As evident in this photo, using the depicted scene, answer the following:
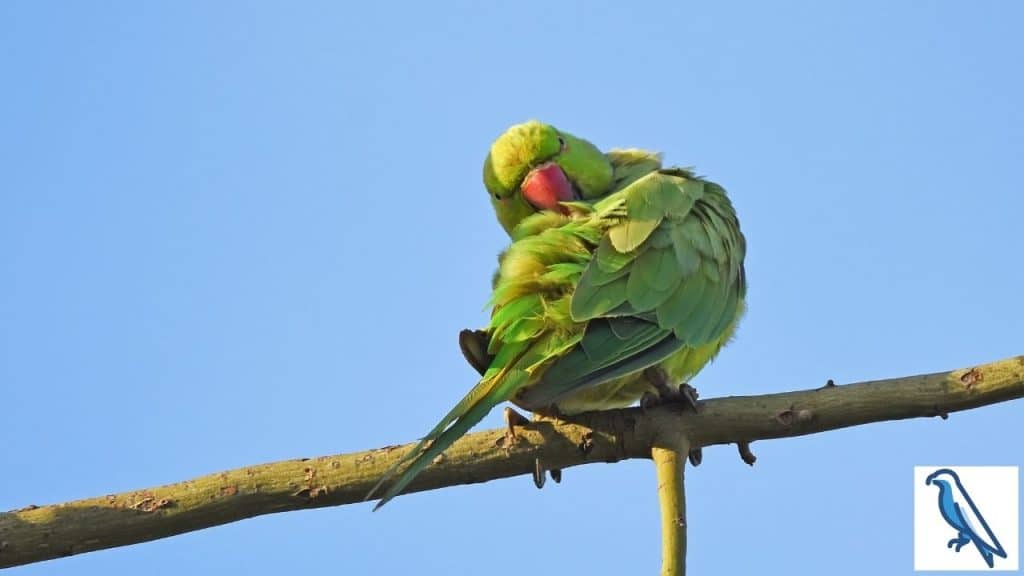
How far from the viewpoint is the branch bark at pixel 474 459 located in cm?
344

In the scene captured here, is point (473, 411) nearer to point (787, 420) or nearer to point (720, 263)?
point (787, 420)

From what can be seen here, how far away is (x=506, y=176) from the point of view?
536cm

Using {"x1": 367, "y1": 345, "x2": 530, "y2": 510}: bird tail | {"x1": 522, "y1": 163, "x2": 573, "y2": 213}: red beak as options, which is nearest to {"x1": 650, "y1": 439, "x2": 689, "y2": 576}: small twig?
{"x1": 367, "y1": 345, "x2": 530, "y2": 510}: bird tail

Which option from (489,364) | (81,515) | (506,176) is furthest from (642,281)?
(81,515)

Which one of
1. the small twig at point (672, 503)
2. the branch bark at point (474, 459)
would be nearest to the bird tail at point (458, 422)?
the branch bark at point (474, 459)

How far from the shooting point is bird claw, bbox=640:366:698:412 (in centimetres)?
386

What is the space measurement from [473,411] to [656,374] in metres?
0.88

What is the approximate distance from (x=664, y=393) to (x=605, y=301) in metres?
0.39

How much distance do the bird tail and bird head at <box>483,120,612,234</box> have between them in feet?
5.40

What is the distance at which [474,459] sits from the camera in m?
3.69

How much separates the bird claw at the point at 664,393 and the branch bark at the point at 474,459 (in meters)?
0.04

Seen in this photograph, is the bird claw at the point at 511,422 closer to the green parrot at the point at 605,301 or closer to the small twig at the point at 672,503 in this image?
the green parrot at the point at 605,301

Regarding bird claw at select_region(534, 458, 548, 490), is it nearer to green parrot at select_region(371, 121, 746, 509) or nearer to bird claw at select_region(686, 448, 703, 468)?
green parrot at select_region(371, 121, 746, 509)

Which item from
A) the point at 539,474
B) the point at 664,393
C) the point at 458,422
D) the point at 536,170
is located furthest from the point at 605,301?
the point at 536,170
